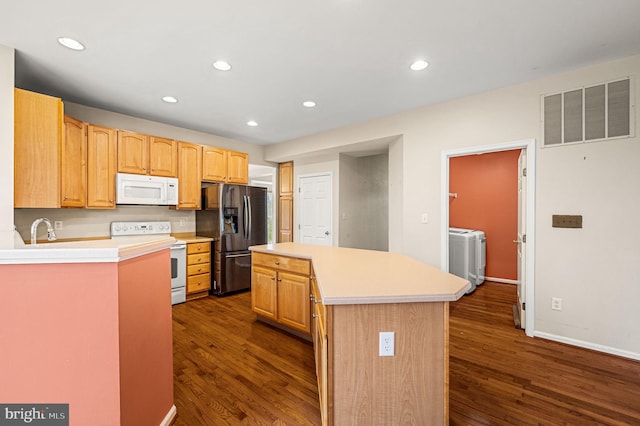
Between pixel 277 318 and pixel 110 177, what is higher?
pixel 110 177

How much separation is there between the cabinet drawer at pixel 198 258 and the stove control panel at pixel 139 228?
2.05 feet

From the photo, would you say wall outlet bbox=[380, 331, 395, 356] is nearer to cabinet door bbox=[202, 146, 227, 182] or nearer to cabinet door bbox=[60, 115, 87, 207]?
cabinet door bbox=[60, 115, 87, 207]

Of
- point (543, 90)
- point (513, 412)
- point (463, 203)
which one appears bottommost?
point (513, 412)

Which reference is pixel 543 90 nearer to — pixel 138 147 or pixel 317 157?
pixel 317 157

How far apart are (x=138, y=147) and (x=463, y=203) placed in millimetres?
5523

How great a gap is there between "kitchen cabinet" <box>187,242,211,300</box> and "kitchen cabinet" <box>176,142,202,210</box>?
64cm

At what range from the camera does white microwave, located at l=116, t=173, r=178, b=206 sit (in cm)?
339

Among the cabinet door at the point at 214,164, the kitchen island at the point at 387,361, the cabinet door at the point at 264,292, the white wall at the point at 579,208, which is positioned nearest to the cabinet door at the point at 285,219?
the cabinet door at the point at 214,164

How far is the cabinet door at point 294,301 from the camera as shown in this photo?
2.50 m

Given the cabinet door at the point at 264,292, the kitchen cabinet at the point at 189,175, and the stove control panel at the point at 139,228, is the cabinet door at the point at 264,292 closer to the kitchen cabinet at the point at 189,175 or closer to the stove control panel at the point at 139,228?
the kitchen cabinet at the point at 189,175

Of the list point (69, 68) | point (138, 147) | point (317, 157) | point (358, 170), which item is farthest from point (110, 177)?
point (358, 170)

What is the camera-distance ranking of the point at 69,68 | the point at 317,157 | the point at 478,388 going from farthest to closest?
the point at 317,157 → the point at 69,68 → the point at 478,388

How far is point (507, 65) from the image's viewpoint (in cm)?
242

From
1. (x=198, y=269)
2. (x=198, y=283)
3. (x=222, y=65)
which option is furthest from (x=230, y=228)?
(x=222, y=65)
